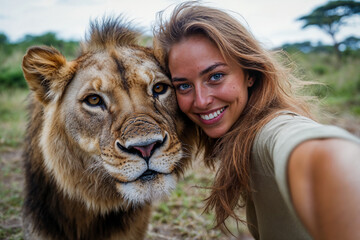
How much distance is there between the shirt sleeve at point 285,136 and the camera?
4.13ft

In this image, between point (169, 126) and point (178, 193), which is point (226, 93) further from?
point (178, 193)

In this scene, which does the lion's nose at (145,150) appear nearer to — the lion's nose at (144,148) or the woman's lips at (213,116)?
the lion's nose at (144,148)

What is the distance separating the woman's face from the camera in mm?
2316

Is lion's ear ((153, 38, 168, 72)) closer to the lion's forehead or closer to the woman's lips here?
the lion's forehead

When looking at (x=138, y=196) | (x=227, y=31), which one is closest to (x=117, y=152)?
(x=138, y=196)

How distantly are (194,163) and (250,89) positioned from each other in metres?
1.17

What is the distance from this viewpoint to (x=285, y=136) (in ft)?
4.80

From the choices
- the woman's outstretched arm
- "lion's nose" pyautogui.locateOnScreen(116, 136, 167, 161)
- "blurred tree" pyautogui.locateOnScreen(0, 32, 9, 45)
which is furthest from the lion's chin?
"blurred tree" pyautogui.locateOnScreen(0, 32, 9, 45)

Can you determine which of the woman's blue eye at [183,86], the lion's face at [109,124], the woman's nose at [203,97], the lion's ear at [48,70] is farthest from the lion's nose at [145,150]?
the lion's ear at [48,70]

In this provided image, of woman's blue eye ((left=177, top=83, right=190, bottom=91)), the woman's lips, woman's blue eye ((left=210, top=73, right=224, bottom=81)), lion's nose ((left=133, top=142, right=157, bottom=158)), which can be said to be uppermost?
woman's blue eye ((left=210, top=73, right=224, bottom=81))

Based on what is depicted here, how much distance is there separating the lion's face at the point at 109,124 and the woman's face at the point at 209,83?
0.28 metres

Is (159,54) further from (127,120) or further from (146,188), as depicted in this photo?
(146,188)

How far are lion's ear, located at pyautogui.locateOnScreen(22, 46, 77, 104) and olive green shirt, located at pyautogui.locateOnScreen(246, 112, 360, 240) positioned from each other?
5.71ft

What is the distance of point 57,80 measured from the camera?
2.79 metres
